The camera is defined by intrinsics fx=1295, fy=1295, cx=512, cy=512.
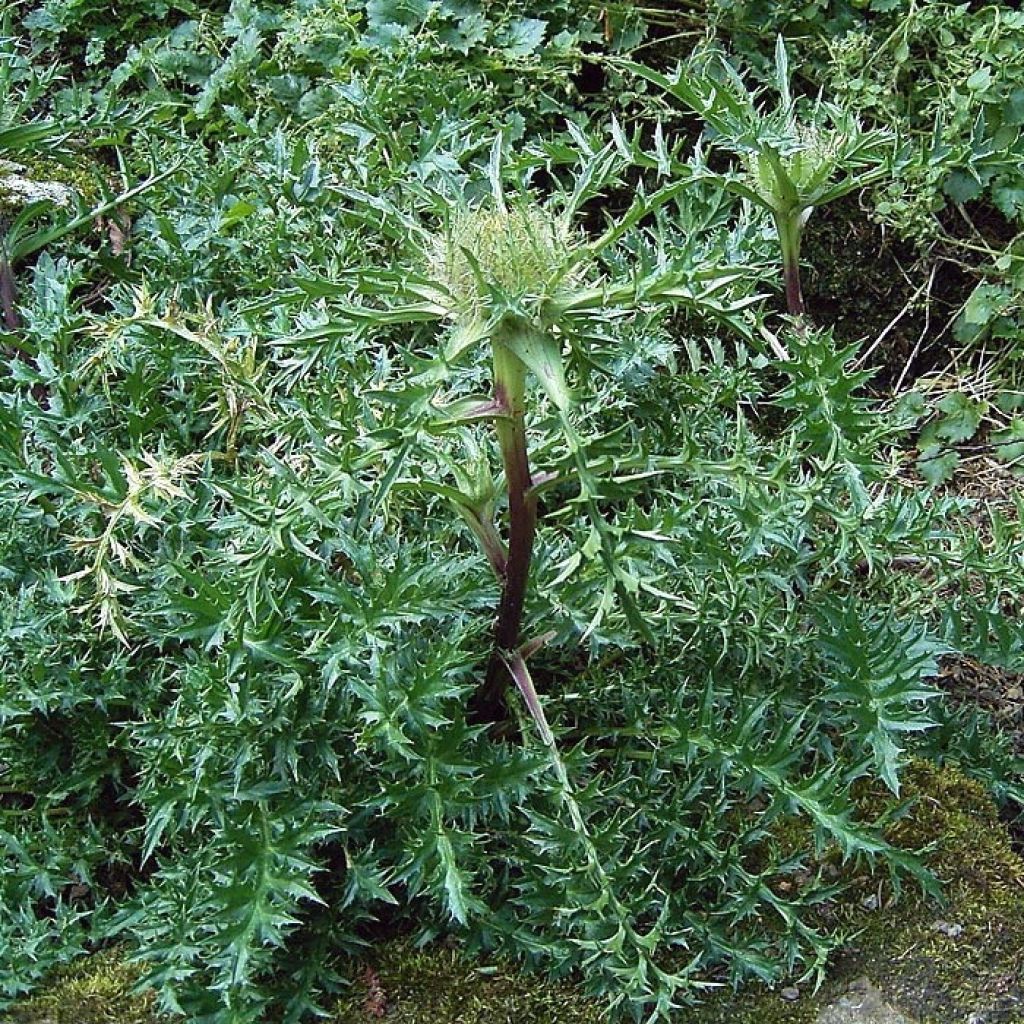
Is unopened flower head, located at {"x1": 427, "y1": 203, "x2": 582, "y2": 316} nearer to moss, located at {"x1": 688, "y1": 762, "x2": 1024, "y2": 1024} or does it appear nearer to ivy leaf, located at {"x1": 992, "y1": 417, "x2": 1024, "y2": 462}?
moss, located at {"x1": 688, "y1": 762, "x2": 1024, "y2": 1024}

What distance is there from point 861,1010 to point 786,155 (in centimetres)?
165

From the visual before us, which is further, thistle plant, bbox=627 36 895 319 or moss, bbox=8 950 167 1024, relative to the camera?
thistle plant, bbox=627 36 895 319

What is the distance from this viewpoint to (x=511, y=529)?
7.50ft

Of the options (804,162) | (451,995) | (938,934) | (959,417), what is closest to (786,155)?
(804,162)

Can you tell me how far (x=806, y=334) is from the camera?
8.49 ft

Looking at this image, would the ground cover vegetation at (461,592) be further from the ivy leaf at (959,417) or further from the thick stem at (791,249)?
the ivy leaf at (959,417)

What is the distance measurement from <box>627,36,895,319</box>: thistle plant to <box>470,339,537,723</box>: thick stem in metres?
0.77

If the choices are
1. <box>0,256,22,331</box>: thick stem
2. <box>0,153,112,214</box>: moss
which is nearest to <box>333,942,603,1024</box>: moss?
<box>0,256,22,331</box>: thick stem

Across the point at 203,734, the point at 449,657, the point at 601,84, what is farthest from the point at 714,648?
the point at 601,84

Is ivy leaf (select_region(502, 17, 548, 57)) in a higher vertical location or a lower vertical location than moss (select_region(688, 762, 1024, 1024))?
higher

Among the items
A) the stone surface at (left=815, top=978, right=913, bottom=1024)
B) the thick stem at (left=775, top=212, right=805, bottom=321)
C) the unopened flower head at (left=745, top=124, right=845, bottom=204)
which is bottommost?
the stone surface at (left=815, top=978, right=913, bottom=1024)

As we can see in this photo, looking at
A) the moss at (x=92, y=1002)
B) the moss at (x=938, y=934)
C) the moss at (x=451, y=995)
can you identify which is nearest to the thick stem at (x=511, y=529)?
the moss at (x=451, y=995)

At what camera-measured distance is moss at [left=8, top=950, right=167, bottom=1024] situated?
2379 millimetres

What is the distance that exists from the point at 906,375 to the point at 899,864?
1.99 meters
